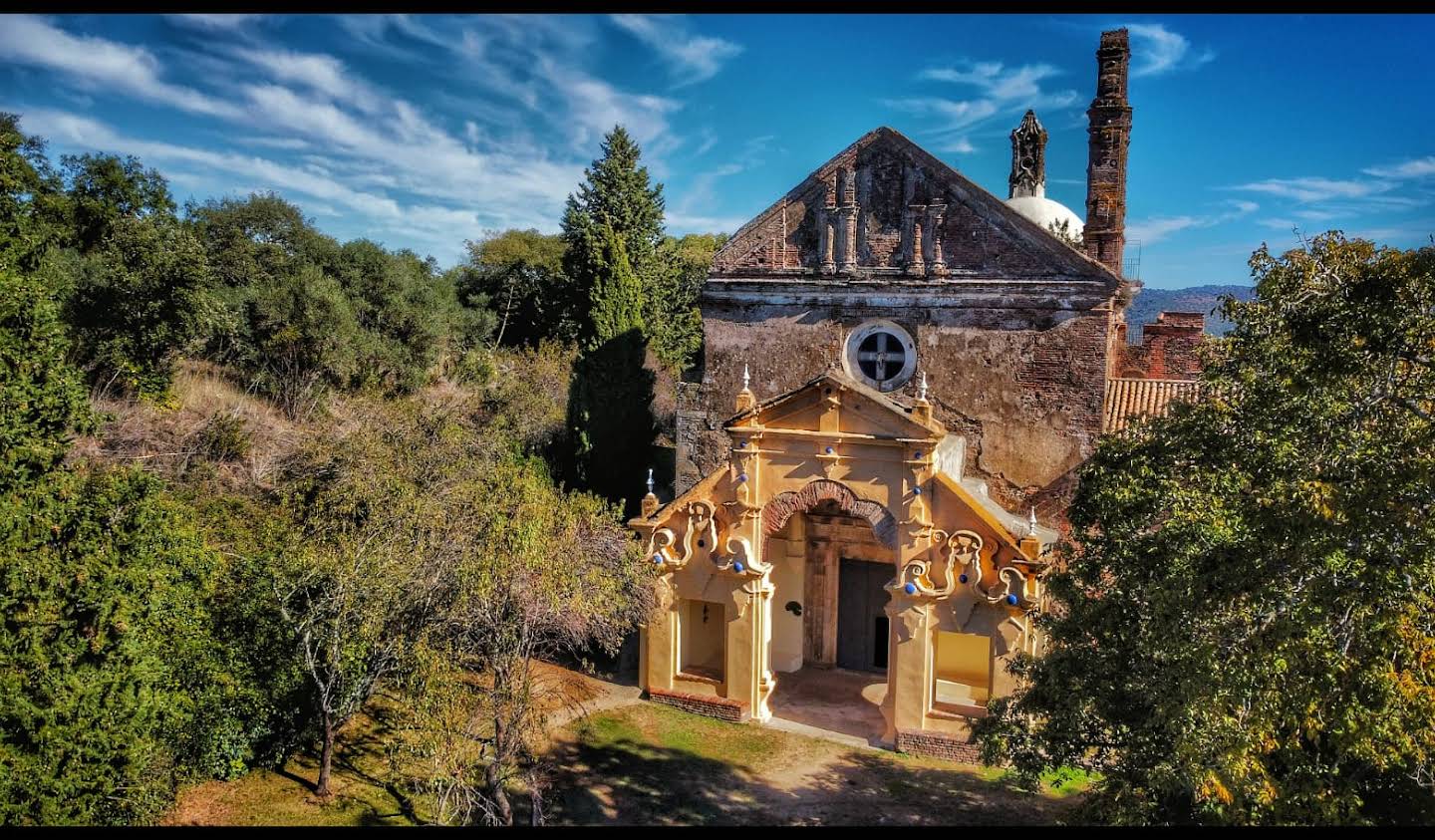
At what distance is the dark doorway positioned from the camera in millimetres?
19797

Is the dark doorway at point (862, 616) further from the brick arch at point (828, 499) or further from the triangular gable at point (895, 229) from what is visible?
the triangular gable at point (895, 229)

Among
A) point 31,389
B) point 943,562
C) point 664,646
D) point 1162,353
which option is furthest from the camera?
point 1162,353

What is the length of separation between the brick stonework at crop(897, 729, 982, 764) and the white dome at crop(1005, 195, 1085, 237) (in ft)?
75.2

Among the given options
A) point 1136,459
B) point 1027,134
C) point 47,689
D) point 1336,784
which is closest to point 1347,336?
point 1136,459

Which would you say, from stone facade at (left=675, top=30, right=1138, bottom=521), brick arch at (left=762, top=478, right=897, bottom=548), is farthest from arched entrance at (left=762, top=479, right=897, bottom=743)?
stone facade at (left=675, top=30, right=1138, bottom=521)

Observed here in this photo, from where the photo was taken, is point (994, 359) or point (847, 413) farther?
point (994, 359)

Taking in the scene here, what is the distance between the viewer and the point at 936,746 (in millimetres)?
15703

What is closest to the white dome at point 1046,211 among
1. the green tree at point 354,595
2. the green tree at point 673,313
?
the green tree at point 673,313

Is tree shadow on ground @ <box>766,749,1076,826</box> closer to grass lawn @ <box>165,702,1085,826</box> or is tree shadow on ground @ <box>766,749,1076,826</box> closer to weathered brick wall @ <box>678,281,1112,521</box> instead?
grass lawn @ <box>165,702,1085,826</box>

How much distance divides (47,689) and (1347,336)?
584 inches

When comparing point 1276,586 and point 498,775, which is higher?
point 1276,586

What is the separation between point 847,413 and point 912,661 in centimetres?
463

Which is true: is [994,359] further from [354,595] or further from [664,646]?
[354,595]

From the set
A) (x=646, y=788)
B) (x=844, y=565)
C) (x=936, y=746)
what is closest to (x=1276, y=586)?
(x=936, y=746)
